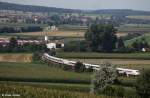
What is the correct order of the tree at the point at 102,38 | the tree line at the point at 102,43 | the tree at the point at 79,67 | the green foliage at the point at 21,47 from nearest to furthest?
the tree at the point at 79,67 → the green foliage at the point at 21,47 → the tree line at the point at 102,43 → the tree at the point at 102,38

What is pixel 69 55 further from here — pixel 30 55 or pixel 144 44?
pixel 144 44

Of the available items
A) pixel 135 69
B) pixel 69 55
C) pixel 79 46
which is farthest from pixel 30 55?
pixel 135 69

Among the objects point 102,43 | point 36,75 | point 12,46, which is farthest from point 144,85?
point 102,43

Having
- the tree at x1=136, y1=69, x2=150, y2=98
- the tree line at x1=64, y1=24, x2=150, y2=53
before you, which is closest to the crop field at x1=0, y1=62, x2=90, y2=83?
the tree at x1=136, y1=69, x2=150, y2=98

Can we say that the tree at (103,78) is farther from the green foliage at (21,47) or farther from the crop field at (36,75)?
the green foliage at (21,47)

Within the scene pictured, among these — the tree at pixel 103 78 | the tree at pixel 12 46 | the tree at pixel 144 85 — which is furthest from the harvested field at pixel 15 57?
the tree at pixel 144 85

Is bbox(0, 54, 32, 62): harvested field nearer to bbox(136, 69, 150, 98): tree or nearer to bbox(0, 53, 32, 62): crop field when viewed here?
bbox(0, 53, 32, 62): crop field
